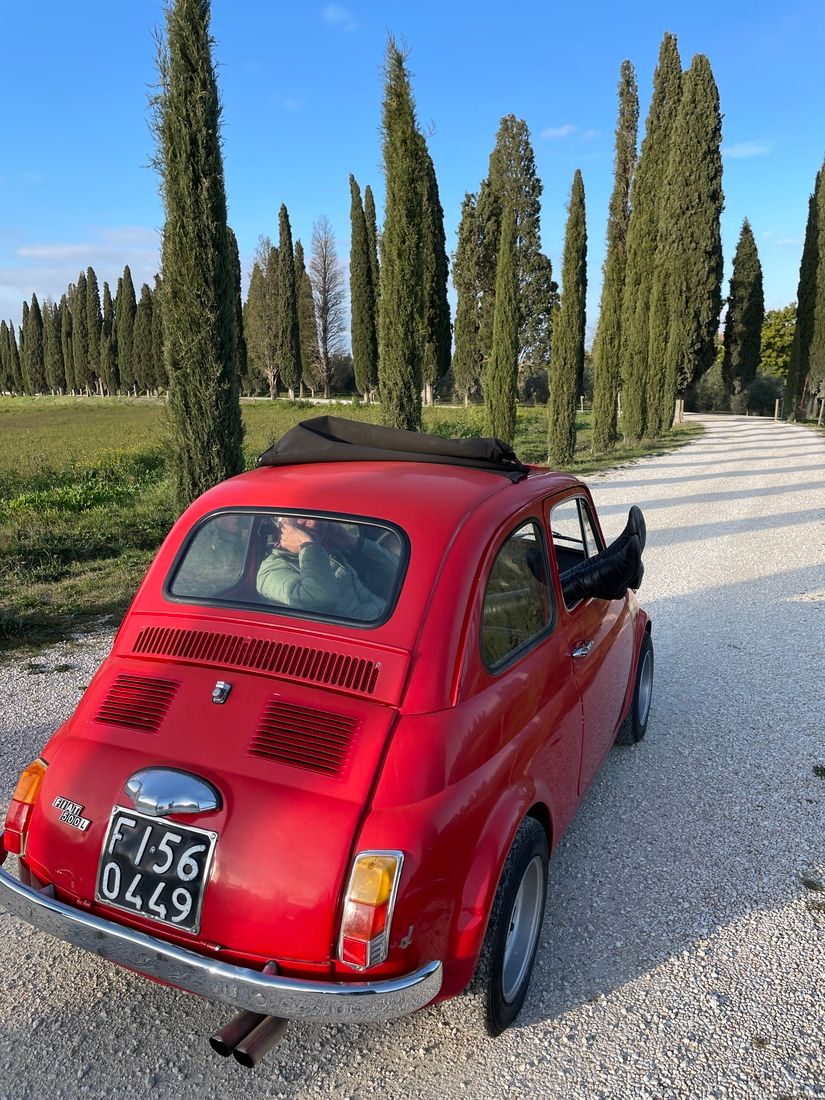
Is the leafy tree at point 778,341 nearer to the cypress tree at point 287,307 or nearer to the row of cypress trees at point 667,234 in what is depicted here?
the row of cypress trees at point 667,234

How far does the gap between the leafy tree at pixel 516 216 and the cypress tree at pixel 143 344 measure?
28.6 m

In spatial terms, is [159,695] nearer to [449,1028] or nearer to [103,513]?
[449,1028]

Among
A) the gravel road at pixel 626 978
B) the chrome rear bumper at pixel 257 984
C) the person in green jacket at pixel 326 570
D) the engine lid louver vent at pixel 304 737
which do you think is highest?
the person in green jacket at pixel 326 570

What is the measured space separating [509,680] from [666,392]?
1310 inches

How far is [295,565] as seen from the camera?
275 cm

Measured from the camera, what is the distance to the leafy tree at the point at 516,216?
136ft

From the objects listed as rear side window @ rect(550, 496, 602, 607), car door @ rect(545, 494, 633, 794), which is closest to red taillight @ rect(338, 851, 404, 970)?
car door @ rect(545, 494, 633, 794)

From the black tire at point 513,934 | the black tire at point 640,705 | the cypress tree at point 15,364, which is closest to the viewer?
the black tire at point 513,934

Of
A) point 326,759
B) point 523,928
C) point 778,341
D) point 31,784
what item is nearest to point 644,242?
point 523,928

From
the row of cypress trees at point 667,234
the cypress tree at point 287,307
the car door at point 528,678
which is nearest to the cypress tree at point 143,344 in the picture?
the cypress tree at point 287,307

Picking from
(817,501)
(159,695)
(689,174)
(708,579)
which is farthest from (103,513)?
(689,174)

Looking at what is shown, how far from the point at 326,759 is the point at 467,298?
42688 millimetres

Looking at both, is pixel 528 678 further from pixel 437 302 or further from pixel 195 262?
pixel 437 302

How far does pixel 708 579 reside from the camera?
8.16 metres
